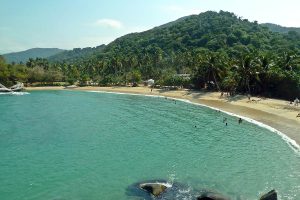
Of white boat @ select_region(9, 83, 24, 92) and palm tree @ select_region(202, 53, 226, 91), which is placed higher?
palm tree @ select_region(202, 53, 226, 91)

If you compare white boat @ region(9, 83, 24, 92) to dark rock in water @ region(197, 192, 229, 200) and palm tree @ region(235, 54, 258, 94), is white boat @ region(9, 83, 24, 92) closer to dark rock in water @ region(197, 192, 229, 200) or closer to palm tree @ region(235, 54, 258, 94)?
palm tree @ region(235, 54, 258, 94)

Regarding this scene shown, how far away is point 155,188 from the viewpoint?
33.3 meters

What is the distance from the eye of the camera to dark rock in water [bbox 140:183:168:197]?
3299 centimetres

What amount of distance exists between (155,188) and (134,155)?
45.3 ft

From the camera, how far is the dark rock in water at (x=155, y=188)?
108 ft

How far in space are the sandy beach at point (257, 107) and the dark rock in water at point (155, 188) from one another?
85.3 feet

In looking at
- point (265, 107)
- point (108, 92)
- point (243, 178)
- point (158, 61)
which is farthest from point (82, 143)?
point (158, 61)

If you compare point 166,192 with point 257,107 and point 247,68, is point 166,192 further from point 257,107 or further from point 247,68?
point 247,68

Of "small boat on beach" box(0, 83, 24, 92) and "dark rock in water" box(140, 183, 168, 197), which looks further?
"small boat on beach" box(0, 83, 24, 92)

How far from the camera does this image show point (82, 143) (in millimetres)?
53594

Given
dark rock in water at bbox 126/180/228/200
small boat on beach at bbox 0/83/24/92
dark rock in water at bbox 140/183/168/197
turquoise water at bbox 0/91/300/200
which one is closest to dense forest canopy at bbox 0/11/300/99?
small boat on beach at bbox 0/83/24/92

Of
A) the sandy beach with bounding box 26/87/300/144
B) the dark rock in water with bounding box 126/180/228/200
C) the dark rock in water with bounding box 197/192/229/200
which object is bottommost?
the dark rock in water with bounding box 126/180/228/200

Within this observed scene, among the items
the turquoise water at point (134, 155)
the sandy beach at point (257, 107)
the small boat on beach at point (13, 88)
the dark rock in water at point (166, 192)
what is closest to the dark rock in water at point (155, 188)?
the dark rock in water at point (166, 192)

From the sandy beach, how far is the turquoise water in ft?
13.8
